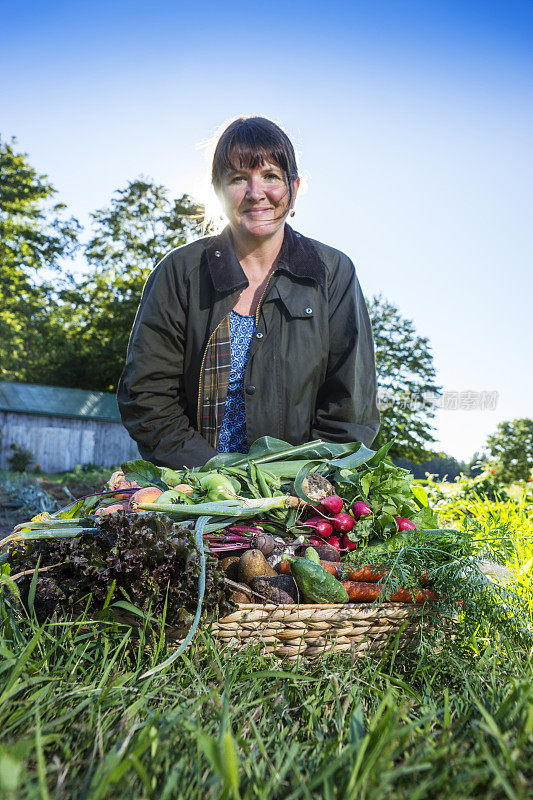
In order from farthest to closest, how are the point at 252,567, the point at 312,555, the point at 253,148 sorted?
the point at 253,148, the point at 312,555, the point at 252,567

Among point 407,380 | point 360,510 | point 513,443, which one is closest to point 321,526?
point 360,510

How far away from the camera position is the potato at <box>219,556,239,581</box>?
2318 mm

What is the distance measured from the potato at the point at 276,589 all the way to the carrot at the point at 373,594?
0.66 feet

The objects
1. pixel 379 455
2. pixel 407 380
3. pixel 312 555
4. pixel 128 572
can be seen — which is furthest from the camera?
pixel 407 380

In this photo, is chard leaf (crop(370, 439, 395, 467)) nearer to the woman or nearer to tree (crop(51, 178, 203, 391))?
the woman

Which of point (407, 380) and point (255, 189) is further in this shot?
point (407, 380)

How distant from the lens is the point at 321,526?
8.44ft

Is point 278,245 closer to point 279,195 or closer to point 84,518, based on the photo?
point 279,195

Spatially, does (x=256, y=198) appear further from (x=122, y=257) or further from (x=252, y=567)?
(x=122, y=257)

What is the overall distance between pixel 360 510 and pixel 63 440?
28409 millimetres

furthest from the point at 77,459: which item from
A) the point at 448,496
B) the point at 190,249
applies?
the point at 190,249

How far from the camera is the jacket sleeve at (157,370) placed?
3.68 meters

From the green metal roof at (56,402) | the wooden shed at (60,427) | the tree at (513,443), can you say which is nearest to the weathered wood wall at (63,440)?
the wooden shed at (60,427)

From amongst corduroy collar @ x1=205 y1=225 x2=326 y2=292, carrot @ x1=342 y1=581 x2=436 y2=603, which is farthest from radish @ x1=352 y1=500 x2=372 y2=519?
corduroy collar @ x1=205 y1=225 x2=326 y2=292
